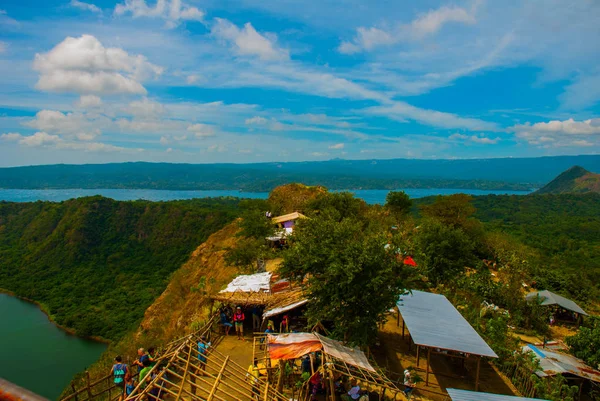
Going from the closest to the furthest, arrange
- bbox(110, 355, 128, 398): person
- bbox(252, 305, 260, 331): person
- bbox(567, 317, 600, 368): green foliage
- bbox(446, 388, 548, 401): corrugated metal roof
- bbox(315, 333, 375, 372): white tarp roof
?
bbox(446, 388, 548, 401): corrugated metal roof → bbox(110, 355, 128, 398): person → bbox(315, 333, 375, 372): white tarp roof → bbox(252, 305, 260, 331): person → bbox(567, 317, 600, 368): green foliage

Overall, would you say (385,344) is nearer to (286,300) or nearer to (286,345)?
(286,300)

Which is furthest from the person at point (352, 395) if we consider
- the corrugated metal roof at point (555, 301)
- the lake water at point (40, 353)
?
the lake water at point (40, 353)

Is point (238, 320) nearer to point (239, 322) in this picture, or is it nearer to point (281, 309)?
A: point (239, 322)

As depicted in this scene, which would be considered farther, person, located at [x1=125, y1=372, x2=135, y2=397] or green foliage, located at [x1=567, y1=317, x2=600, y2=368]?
green foliage, located at [x1=567, y1=317, x2=600, y2=368]

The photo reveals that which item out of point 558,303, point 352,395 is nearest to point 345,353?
point 352,395

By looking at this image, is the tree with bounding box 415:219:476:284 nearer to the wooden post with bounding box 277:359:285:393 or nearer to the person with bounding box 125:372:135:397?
the wooden post with bounding box 277:359:285:393

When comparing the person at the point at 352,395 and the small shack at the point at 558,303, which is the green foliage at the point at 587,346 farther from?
the person at the point at 352,395

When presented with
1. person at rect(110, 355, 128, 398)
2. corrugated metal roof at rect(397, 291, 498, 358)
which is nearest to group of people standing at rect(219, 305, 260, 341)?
person at rect(110, 355, 128, 398)
